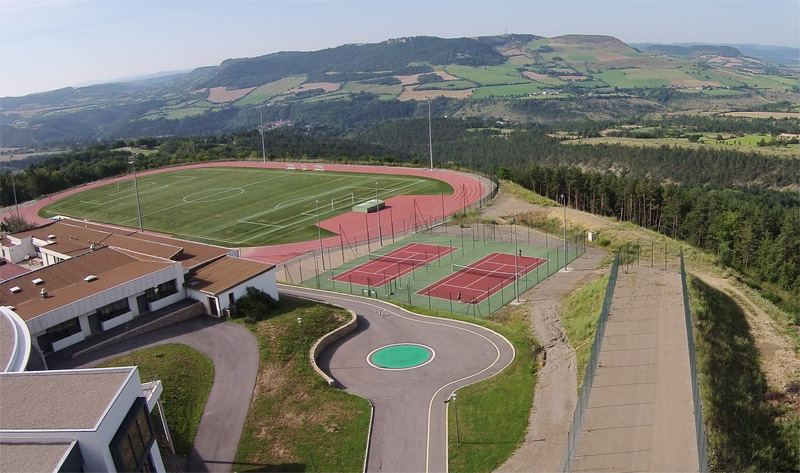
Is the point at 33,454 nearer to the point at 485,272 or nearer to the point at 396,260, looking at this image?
the point at 485,272

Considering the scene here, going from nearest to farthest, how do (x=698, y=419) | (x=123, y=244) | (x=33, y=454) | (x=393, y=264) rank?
(x=33, y=454) → (x=698, y=419) → (x=123, y=244) → (x=393, y=264)

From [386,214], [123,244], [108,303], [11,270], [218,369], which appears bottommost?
[386,214]

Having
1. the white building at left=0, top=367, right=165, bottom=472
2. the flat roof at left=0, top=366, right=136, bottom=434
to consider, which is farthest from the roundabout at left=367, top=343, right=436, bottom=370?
the flat roof at left=0, top=366, right=136, bottom=434

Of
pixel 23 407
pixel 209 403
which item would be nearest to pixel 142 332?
pixel 209 403

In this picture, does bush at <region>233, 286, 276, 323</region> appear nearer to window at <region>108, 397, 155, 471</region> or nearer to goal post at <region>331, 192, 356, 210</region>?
window at <region>108, 397, 155, 471</region>

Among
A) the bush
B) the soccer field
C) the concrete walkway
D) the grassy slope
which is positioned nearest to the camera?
the concrete walkway

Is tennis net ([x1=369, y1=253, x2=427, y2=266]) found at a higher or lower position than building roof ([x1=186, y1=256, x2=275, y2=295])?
lower

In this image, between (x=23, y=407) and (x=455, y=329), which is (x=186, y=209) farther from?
(x=23, y=407)

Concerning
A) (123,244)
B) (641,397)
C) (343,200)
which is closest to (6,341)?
(123,244)
